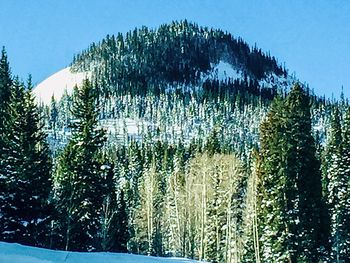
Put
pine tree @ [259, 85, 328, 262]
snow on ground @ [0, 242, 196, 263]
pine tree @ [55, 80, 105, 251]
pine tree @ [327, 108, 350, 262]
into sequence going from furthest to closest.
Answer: pine tree @ [327, 108, 350, 262], pine tree @ [55, 80, 105, 251], pine tree @ [259, 85, 328, 262], snow on ground @ [0, 242, 196, 263]

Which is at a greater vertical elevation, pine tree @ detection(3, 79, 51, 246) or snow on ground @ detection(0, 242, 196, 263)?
pine tree @ detection(3, 79, 51, 246)

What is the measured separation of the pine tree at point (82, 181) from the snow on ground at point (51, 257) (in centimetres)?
1688

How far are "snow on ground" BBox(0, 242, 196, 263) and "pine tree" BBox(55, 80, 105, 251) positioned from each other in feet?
55.4

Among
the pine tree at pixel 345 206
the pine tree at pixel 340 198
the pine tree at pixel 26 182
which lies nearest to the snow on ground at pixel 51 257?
the pine tree at pixel 26 182

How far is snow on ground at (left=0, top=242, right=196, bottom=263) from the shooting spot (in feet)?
47.7

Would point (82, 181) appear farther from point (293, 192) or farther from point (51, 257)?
point (51, 257)

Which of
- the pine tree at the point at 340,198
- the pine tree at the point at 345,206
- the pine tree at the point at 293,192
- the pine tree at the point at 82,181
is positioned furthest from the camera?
the pine tree at the point at 340,198

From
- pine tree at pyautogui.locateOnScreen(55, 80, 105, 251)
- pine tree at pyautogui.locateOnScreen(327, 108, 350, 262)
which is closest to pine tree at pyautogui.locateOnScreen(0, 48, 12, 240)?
pine tree at pyautogui.locateOnScreen(55, 80, 105, 251)

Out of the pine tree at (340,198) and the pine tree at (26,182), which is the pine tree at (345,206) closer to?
the pine tree at (340,198)

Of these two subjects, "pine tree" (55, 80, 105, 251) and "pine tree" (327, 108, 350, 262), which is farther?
"pine tree" (327, 108, 350, 262)

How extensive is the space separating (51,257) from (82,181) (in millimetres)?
19435

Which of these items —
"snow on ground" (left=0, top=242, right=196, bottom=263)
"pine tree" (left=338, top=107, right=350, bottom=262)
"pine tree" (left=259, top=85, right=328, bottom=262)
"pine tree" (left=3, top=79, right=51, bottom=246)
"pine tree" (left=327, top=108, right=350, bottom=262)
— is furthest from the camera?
"pine tree" (left=327, top=108, right=350, bottom=262)

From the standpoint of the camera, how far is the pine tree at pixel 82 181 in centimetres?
3397

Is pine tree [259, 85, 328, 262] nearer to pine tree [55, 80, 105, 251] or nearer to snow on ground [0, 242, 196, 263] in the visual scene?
pine tree [55, 80, 105, 251]
